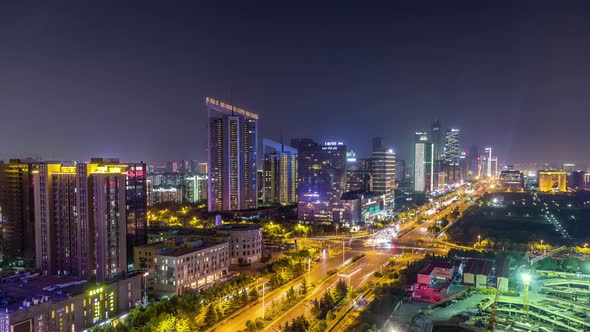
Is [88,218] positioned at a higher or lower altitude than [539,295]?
higher

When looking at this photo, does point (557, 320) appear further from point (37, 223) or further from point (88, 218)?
point (37, 223)

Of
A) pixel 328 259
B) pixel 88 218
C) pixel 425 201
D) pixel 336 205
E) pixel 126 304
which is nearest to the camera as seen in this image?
pixel 126 304

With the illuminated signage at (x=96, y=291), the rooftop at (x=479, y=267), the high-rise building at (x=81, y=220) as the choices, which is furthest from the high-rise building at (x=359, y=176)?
the illuminated signage at (x=96, y=291)

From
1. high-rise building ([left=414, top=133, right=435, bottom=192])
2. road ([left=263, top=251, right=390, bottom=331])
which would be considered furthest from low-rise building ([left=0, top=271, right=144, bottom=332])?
A: high-rise building ([left=414, top=133, right=435, bottom=192])

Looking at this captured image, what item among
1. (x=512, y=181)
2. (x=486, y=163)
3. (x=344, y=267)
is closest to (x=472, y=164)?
(x=486, y=163)

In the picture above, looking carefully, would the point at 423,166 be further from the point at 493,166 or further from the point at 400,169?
the point at 493,166

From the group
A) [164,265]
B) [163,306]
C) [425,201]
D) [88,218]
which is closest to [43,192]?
[88,218]

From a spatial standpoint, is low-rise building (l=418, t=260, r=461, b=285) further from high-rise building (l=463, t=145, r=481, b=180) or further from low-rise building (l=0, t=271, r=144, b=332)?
high-rise building (l=463, t=145, r=481, b=180)
